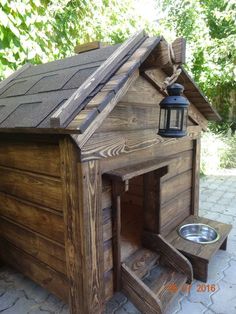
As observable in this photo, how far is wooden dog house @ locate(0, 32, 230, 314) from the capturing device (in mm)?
1555

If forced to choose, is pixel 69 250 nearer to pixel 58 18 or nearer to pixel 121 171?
pixel 121 171

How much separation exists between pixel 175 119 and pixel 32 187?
119 cm

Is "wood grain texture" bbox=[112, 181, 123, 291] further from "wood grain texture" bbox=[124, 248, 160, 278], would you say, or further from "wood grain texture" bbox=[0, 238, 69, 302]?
"wood grain texture" bbox=[0, 238, 69, 302]

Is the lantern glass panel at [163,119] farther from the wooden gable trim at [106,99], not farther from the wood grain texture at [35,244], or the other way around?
the wood grain texture at [35,244]

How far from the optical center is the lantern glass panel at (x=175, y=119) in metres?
1.89

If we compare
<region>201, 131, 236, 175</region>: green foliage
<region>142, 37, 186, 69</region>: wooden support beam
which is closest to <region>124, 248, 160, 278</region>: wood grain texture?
<region>142, 37, 186, 69</region>: wooden support beam

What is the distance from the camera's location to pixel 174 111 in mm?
1896

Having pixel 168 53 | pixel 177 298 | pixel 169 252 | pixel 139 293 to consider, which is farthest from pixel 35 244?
pixel 168 53

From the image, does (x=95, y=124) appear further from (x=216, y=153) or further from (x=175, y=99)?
(x=216, y=153)

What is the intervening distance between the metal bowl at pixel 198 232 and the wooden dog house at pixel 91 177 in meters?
0.22

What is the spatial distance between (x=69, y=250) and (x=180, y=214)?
5.36ft

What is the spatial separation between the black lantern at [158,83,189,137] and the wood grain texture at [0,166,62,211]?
35.4 inches

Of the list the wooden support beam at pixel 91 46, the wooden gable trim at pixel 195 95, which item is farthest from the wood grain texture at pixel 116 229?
the wooden support beam at pixel 91 46

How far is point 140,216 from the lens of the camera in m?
2.98
